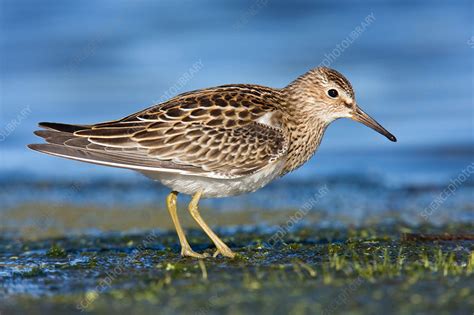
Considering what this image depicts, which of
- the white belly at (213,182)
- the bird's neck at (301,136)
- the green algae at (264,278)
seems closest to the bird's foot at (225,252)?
the green algae at (264,278)

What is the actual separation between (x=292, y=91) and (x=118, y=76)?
45.8 ft

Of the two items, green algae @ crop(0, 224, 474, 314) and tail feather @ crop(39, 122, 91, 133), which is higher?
tail feather @ crop(39, 122, 91, 133)

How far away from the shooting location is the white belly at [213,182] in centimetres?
1041

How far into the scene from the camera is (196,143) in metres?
10.4

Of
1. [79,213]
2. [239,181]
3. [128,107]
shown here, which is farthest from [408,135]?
[239,181]

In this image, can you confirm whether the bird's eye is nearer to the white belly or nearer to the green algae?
the white belly

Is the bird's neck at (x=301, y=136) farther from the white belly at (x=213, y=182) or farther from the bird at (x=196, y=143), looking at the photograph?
A: the white belly at (x=213, y=182)

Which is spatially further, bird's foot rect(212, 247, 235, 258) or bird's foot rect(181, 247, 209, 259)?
bird's foot rect(181, 247, 209, 259)

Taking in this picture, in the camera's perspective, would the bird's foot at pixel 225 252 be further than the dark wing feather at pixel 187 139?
No

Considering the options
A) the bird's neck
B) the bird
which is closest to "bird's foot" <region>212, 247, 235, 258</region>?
the bird

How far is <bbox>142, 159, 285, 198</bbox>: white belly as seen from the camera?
34.2ft

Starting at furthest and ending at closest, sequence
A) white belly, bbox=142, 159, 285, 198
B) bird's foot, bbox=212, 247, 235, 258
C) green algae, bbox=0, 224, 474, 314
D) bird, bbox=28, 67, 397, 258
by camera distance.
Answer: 1. white belly, bbox=142, 159, 285, 198
2. bird, bbox=28, 67, 397, 258
3. bird's foot, bbox=212, 247, 235, 258
4. green algae, bbox=0, 224, 474, 314

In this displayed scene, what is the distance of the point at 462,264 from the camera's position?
29.9 feet

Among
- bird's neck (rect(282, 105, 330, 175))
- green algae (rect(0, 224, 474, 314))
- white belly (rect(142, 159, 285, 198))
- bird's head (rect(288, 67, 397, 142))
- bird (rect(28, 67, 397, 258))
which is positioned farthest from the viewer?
bird's head (rect(288, 67, 397, 142))
